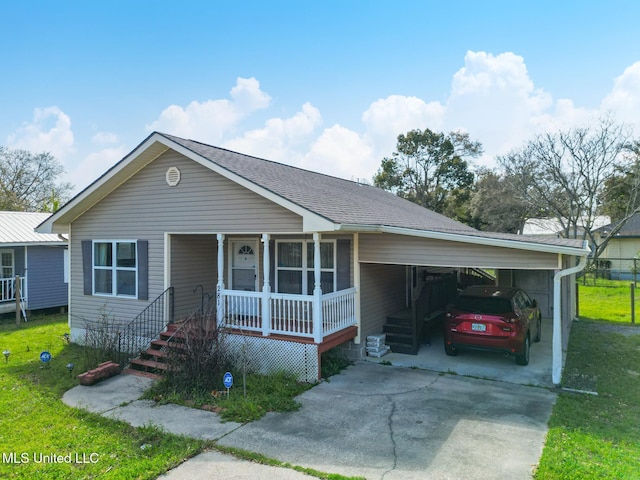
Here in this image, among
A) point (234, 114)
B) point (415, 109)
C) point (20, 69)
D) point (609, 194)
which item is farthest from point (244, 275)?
point (609, 194)

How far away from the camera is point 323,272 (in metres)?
9.83

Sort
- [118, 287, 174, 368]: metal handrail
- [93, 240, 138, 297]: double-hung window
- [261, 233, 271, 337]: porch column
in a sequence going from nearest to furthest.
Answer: [261, 233, 271, 337]: porch column → [118, 287, 174, 368]: metal handrail → [93, 240, 138, 297]: double-hung window

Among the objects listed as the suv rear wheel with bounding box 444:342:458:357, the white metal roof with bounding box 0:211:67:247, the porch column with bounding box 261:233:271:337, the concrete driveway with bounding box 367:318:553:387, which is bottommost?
the concrete driveway with bounding box 367:318:553:387

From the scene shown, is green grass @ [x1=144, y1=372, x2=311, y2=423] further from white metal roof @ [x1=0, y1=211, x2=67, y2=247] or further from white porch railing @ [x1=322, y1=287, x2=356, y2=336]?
white metal roof @ [x1=0, y1=211, x2=67, y2=247]

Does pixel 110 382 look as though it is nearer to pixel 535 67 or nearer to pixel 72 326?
pixel 72 326

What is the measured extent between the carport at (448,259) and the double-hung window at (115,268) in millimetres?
5731

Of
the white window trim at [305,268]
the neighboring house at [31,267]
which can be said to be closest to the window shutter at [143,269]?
the white window trim at [305,268]

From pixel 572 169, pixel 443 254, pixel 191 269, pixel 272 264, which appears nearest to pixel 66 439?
pixel 191 269

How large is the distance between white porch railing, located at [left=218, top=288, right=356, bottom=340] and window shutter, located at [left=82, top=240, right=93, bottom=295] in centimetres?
441

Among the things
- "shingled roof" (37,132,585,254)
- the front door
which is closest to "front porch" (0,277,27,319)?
"shingled roof" (37,132,585,254)

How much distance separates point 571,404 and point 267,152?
72.1 ft

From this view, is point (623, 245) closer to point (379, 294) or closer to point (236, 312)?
point (379, 294)

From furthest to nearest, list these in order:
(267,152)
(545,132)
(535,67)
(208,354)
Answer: (545,132), (267,152), (535,67), (208,354)

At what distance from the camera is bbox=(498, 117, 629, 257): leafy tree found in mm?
25812
